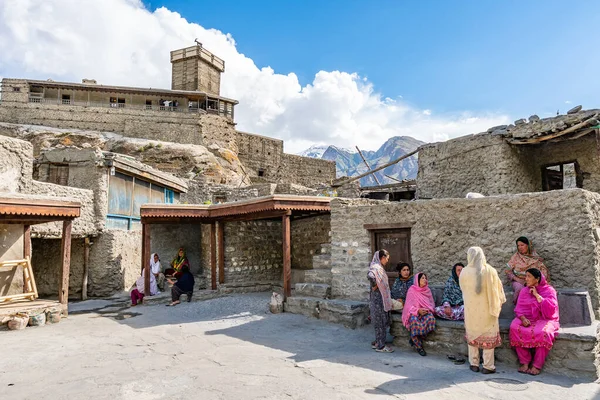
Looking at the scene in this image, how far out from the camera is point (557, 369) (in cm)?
454

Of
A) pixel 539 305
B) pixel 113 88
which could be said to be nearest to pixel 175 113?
pixel 113 88

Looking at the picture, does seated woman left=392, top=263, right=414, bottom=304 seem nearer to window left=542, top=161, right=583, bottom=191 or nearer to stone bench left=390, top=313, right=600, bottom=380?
stone bench left=390, top=313, right=600, bottom=380

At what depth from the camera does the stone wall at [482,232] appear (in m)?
5.38

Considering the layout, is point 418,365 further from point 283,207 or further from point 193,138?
point 193,138

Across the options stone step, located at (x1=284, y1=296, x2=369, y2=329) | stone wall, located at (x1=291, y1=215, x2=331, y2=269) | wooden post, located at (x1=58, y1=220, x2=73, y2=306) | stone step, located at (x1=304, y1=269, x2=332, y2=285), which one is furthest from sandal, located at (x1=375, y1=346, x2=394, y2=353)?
wooden post, located at (x1=58, y1=220, x2=73, y2=306)

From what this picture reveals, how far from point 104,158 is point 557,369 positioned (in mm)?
13223

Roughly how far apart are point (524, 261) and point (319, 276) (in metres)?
4.61

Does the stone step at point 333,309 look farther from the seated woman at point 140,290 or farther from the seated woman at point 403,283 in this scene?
the seated woman at point 140,290

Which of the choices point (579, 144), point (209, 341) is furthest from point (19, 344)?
point (579, 144)

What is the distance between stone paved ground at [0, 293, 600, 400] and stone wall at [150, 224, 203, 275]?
5311 millimetres

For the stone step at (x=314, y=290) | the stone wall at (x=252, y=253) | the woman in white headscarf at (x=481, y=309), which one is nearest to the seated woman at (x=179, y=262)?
the stone wall at (x=252, y=253)

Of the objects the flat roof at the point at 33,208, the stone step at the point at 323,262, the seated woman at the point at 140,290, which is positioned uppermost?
the flat roof at the point at 33,208

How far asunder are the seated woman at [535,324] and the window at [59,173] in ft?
45.3

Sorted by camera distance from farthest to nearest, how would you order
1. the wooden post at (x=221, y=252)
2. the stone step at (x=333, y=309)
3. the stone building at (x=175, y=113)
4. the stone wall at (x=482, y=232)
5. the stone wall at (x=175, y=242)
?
the stone building at (x=175, y=113) → the stone wall at (x=175, y=242) → the wooden post at (x=221, y=252) → the stone step at (x=333, y=309) → the stone wall at (x=482, y=232)
